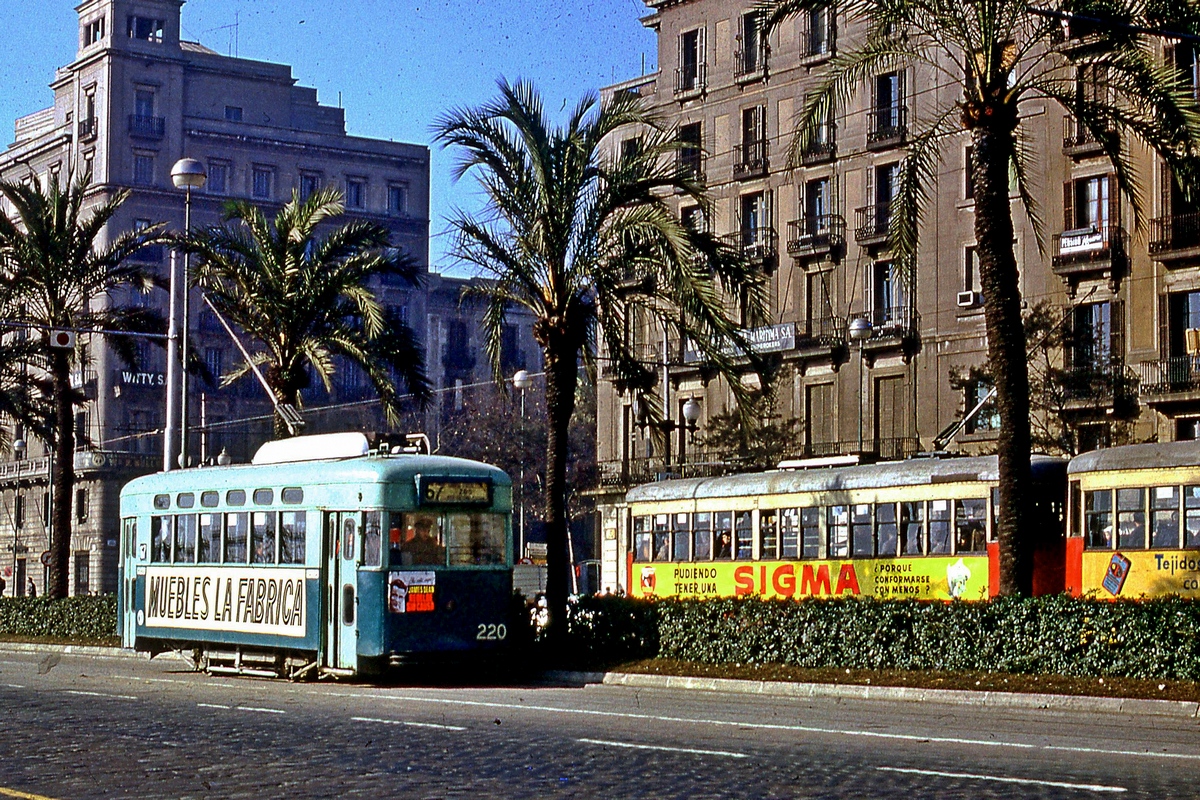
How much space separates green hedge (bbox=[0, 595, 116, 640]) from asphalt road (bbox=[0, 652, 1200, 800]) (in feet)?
53.8

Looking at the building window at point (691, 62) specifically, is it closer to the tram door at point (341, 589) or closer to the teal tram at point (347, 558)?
the teal tram at point (347, 558)

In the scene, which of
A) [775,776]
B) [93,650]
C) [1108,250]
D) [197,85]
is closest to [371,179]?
[197,85]

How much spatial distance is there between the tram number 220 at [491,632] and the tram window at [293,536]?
2.62m

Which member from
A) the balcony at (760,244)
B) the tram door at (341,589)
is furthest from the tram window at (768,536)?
the balcony at (760,244)

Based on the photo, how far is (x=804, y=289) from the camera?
197ft

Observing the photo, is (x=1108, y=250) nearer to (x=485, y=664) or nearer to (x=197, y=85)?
(x=485, y=664)

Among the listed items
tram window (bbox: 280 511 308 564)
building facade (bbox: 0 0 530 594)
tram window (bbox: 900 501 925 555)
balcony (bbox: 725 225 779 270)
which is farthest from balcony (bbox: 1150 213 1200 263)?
building facade (bbox: 0 0 530 594)

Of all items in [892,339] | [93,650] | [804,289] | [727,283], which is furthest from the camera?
[804,289]

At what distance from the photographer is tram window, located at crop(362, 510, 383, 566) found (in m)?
23.2

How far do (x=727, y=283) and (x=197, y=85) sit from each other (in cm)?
7950

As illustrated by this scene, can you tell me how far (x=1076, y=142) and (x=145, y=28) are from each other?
63.5 meters

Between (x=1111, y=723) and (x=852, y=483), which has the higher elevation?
(x=852, y=483)

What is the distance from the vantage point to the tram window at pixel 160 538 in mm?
27750

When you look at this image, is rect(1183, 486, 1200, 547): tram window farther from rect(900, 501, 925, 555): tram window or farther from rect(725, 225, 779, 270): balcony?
rect(725, 225, 779, 270): balcony
